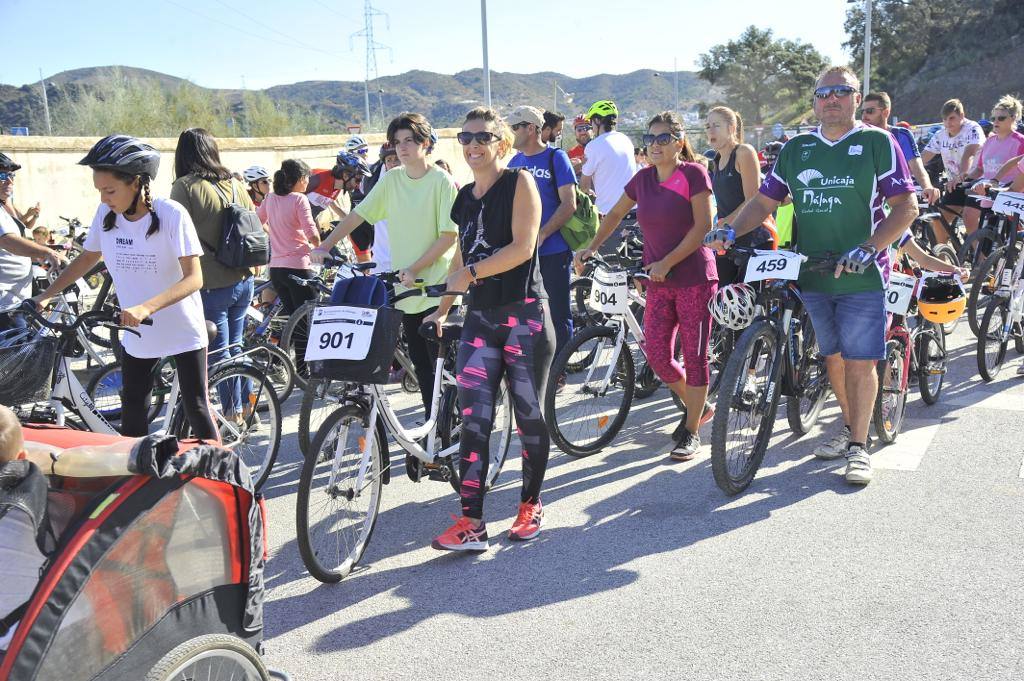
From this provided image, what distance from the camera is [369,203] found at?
18.0 feet

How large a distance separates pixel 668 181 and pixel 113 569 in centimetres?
410

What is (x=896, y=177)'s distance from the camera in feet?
16.4

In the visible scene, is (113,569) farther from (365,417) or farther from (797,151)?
(797,151)

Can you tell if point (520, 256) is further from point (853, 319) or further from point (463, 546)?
point (853, 319)

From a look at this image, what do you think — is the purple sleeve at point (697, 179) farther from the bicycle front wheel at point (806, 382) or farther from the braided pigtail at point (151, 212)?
the braided pigtail at point (151, 212)

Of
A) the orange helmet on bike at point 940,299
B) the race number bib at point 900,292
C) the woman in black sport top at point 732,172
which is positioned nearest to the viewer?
the race number bib at point 900,292

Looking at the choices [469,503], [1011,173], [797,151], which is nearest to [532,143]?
[797,151]

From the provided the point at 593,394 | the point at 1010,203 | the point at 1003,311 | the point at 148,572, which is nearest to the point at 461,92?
the point at 1010,203

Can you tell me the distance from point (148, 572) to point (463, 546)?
224 centimetres

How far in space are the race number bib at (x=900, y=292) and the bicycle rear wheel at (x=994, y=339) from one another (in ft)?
6.47

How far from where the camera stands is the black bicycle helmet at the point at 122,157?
13.8 feet

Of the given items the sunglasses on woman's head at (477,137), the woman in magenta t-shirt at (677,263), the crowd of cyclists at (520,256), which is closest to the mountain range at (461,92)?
the crowd of cyclists at (520,256)

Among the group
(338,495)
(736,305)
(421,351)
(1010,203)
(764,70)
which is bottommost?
(338,495)

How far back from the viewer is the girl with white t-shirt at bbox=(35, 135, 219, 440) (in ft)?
14.0
